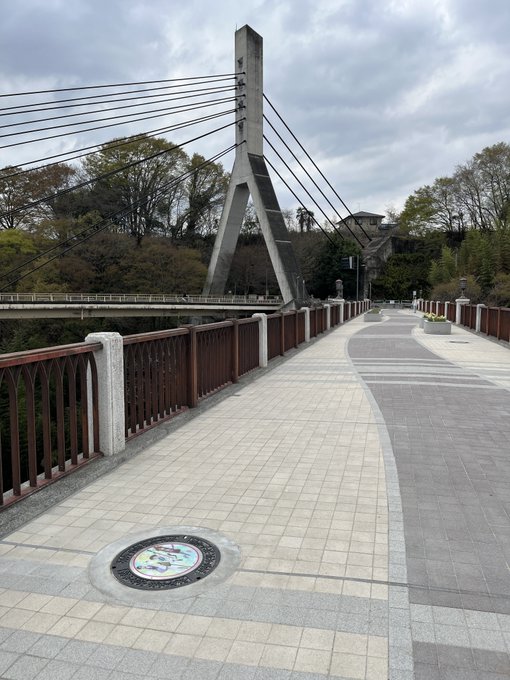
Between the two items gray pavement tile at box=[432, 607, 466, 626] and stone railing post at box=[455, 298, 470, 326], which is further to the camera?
stone railing post at box=[455, 298, 470, 326]

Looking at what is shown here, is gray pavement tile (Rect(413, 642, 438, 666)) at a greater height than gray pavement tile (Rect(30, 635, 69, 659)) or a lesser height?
greater

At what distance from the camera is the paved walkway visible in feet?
6.59

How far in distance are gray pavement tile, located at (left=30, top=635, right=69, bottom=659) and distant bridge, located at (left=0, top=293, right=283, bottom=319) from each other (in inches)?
1394

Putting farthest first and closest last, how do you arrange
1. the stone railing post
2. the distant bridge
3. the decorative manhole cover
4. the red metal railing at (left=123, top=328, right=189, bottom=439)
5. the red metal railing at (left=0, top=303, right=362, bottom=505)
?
1. the distant bridge
2. the stone railing post
3. the red metal railing at (left=123, top=328, right=189, bottom=439)
4. the red metal railing at (left=0, top=303, right=362, bottom=505)
5. the decorative manhole cover

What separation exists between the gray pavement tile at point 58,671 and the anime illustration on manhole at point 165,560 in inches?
25.4

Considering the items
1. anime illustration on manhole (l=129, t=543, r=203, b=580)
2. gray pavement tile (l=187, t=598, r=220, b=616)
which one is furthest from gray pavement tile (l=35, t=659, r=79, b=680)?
anime illustration on manhole (l=129, t=543, r=203, b=580)

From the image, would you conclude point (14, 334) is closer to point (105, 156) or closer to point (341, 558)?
point (105, 156)

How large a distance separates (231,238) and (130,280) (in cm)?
1355

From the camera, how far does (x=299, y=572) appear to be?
2629 mm

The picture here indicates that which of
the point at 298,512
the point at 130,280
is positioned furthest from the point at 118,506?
the point at 130,280

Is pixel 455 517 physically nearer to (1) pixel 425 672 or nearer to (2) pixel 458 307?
(1) pixel 425 672

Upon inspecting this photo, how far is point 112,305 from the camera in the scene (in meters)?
39.1

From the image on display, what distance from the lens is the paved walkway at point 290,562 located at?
2.01m

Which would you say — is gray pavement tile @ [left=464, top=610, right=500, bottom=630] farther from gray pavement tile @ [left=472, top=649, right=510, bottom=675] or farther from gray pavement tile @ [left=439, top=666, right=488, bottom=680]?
gray pavement tile @ [left=439, top=666, right=488, bottom=680]
